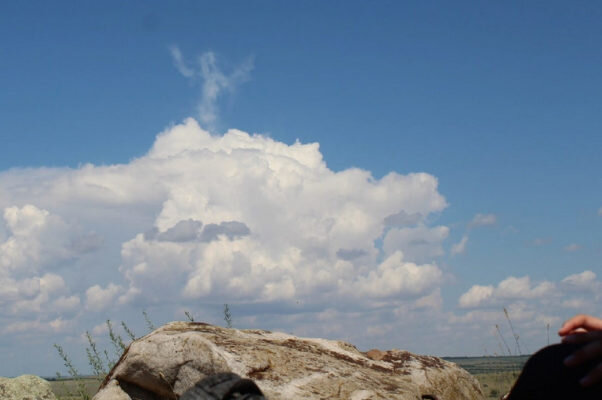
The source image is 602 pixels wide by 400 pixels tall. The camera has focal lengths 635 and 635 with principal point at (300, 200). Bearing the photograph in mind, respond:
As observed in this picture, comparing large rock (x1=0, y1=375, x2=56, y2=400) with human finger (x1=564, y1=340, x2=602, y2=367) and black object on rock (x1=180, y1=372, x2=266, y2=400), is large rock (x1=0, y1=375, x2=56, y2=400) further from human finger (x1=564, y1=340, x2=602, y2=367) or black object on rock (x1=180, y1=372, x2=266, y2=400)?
human finger (x1=564, y1=340, x2=602, y2=367)

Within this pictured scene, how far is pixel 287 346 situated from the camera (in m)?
6.91

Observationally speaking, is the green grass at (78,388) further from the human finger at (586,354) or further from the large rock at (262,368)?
the human finger at (586,354)

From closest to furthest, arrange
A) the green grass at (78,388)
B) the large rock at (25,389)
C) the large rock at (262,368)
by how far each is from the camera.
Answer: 1. the large rock at (262,368)
2. the green grass at (78,388)
3. the large rock at (25,389)

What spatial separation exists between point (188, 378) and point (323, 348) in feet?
6.15

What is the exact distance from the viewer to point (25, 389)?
12242 millimetres

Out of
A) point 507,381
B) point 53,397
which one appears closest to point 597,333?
point 507,381

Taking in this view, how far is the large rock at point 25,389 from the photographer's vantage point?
1210 cm

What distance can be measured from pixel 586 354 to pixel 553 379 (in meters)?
0.17

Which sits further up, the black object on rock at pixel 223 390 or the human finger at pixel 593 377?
the black object on rock at pixel 223 390

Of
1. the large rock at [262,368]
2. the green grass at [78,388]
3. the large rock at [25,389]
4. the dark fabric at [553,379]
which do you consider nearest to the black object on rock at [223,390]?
the dark fabric at [553,379]

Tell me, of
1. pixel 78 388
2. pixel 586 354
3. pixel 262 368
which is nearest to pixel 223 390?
pixel 586 354

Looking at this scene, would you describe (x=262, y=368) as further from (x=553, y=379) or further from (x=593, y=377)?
(x=593, y=377)

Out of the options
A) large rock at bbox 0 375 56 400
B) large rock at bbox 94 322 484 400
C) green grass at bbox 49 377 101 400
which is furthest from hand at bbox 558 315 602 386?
large rock at bbox 0 375 56 400

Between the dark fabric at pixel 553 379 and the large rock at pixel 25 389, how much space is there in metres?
11.4
